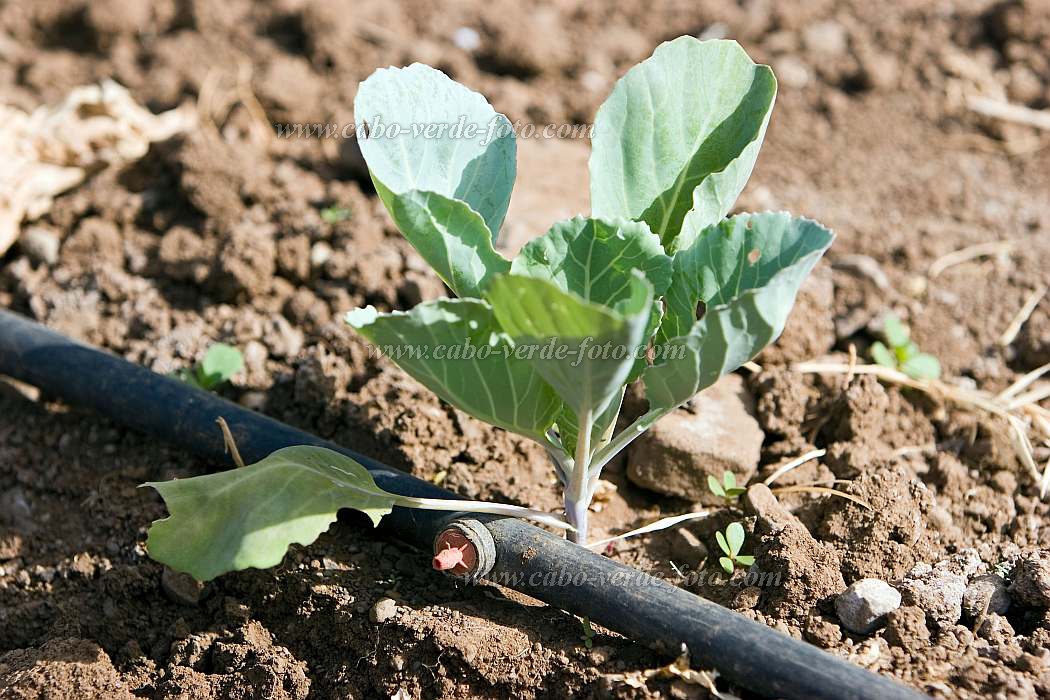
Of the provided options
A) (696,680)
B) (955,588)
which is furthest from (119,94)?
(955,588)

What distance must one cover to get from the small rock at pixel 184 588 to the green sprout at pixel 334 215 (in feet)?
3.64

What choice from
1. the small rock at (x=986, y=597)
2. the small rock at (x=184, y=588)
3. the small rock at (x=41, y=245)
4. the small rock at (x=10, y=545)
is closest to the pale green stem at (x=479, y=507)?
the small rock at (x=184, y=588)

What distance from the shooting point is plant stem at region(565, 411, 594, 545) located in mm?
1598

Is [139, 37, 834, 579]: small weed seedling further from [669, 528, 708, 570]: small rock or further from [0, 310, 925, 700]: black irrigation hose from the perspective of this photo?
[669, 528, 708, 570]: small rock

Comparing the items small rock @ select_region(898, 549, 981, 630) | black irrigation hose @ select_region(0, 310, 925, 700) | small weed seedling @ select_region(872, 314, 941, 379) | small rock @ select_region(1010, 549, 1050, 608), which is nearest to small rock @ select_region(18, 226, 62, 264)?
black irrigation hose @ select_region(0, 310, 925, 700)

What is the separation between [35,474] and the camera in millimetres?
2156

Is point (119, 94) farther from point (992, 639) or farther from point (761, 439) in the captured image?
point (992, 639)

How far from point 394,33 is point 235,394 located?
5.67ft

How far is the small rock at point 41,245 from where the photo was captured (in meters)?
2.71

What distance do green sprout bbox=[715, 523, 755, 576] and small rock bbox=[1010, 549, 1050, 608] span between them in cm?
45

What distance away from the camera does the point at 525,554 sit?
166 cm

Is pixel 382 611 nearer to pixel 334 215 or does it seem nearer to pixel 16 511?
pixel 16 511

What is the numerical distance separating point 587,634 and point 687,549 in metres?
0.32

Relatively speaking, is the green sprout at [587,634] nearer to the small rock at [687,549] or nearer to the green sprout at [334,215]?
the small rock at [687,549]
